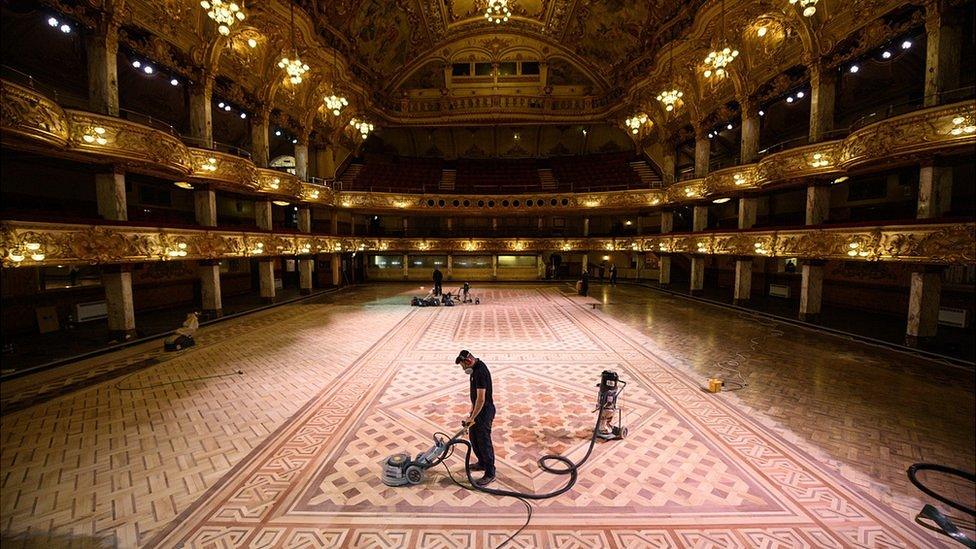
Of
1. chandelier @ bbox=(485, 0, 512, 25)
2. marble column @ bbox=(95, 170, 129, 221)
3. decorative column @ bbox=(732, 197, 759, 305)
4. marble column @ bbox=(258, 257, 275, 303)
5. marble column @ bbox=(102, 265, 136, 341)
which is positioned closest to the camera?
marble column @ bbox=(95, 170, 129, 221)

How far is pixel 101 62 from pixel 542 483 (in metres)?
14.6

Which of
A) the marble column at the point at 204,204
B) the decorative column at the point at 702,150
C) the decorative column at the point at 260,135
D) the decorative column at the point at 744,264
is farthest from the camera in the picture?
the decorative column at the point at 702,150

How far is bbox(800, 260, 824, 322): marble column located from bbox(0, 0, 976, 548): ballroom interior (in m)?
0.12

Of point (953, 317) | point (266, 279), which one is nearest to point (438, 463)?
point (266, 279)

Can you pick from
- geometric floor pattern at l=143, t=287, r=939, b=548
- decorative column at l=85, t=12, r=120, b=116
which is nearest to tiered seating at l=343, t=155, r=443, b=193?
decorative column at l=85, t=12, r=120, b=116

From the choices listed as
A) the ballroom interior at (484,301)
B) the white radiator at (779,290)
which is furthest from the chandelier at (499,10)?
the white radiator at (779,290)

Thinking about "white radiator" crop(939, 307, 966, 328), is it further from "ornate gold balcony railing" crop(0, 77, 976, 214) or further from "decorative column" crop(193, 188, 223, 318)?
"decorative column" crop(193, 188, 223, 318)

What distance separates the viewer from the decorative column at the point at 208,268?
1248 centimetres

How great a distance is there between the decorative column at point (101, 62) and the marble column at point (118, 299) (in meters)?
4.28

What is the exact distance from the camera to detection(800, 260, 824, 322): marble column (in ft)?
38.1

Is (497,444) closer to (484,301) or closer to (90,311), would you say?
(484,301)

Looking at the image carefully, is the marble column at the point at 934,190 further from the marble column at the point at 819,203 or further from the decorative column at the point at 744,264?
the decorative column at the point at 744,264

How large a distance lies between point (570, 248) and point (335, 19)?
62.7 ft

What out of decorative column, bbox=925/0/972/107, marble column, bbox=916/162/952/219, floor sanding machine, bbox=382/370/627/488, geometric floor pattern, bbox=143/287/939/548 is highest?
decorative column, bbox=925/0/972/107
